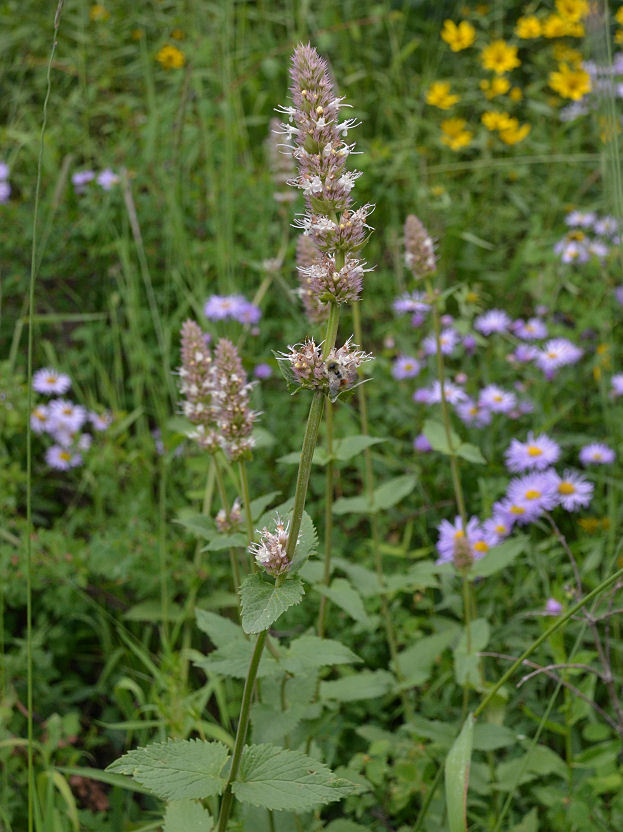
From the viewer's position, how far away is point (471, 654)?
5.33ft

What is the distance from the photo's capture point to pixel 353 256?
0.95 m

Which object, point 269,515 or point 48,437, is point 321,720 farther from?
point 48,437

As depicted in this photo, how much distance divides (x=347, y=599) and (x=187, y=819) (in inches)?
18.3

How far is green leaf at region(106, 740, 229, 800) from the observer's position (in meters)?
1.01

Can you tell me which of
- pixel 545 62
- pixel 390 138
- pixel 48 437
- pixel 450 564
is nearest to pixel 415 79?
pixel 390 138

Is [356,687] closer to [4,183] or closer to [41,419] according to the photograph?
[41,419]

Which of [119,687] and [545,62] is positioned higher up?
[545,62]

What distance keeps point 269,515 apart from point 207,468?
89 centimetres

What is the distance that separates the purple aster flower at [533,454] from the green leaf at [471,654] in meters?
0.59

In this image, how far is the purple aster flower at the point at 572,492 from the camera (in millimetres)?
2062

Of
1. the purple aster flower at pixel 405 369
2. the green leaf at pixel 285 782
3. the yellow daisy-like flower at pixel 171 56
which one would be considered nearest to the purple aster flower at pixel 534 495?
the purple aster flower at pixel 405 369

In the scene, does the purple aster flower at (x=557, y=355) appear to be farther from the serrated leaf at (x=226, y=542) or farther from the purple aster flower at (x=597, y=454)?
the serrated leaf at (x=226, y=542)

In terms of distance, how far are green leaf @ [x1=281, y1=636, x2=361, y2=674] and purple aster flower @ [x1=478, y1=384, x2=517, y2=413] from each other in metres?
1.25

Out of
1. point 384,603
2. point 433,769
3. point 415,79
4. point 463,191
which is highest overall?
point 415,79
